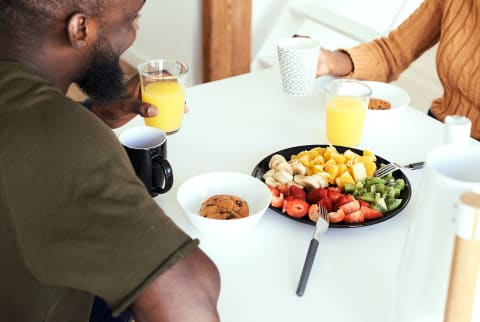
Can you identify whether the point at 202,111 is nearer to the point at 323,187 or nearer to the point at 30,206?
the point at 323,187

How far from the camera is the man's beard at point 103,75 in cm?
97

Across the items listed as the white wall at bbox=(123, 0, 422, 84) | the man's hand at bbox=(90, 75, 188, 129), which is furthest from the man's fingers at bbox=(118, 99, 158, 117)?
the white wall at bbox=(123, 0, 422, 84)

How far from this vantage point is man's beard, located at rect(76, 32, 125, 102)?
3.18ft

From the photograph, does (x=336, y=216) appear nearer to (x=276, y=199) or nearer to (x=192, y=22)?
(x=276, y=199)

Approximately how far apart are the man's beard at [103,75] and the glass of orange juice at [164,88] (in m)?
0.11

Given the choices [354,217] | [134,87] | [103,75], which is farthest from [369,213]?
[134,87]

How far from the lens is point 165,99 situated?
4.23ft

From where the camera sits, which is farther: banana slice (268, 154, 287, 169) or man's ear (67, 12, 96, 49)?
banana slice (268, 154, 287, 169)

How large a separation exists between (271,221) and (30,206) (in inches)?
17.4

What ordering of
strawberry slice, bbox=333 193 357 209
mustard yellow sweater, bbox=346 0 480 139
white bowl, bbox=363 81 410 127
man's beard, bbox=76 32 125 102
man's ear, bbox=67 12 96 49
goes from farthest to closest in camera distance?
mustard yellow sweater, bbox=346 0 480 139 < white bowl, bbox=363 81 410 127 < strawberry slice, bbox=333 193 357 209 < man's beard, bbox=76 32 125 102 < man's ear, bbox=67 12 96 49

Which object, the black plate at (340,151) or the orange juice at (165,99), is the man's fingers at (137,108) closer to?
the orange juice at (165,99)

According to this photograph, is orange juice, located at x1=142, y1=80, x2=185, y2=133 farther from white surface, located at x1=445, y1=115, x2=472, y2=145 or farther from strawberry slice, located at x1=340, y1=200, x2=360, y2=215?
white surface, located at x1=445, y1=115, x2=472, y2=145

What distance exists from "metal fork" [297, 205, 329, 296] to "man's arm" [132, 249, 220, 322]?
0.15 meters

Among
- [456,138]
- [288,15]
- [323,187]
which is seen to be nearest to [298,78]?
[323,187]
